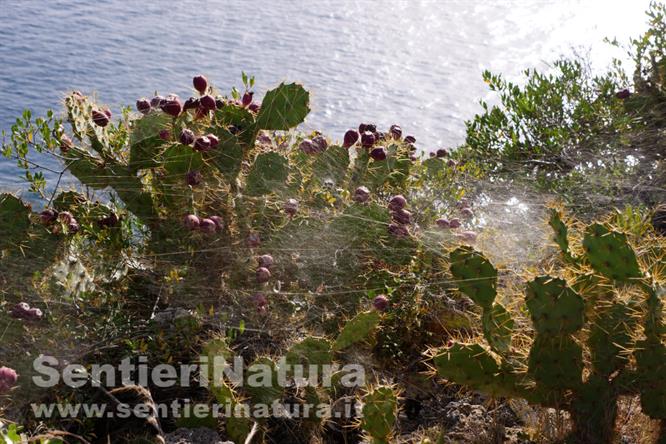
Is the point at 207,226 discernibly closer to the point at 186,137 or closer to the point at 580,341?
the point at 186,137

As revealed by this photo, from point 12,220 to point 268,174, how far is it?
98 cm

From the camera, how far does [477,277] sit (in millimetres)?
2346

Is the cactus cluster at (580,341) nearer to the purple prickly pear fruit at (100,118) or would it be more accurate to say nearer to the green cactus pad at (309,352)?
the green cactus pad at (309,352)

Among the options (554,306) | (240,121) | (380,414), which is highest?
(240,121)

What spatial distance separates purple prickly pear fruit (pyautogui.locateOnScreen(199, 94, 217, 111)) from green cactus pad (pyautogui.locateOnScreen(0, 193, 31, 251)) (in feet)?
2.56

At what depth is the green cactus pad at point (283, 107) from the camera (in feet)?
10.0

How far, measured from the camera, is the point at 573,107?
486cm

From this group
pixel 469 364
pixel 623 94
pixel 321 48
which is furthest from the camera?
pixel 321 48

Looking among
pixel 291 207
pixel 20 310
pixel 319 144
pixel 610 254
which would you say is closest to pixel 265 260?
pixel 291 207

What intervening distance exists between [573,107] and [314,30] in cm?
362

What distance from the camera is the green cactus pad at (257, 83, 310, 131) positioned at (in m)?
3.06

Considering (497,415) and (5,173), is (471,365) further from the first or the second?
(5,173)

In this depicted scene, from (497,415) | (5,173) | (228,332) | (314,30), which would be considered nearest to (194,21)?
(314,30)

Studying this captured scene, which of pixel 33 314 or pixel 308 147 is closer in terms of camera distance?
pixel 33 314
